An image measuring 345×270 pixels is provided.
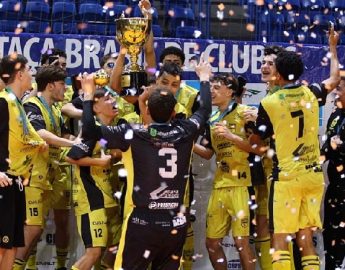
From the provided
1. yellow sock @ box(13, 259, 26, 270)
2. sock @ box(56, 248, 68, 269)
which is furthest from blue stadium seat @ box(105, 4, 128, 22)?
yellow sock @ box(13, 259, 26, 270)

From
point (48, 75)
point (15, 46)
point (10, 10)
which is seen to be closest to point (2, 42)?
point (15, 46)

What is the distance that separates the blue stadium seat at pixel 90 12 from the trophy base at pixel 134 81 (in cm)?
371

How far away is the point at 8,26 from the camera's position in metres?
10.7

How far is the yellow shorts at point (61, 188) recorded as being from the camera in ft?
25.8

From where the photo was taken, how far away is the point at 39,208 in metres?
7.53

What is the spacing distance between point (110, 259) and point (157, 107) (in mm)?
1898

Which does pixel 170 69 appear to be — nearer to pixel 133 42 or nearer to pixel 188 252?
pixel 133 42

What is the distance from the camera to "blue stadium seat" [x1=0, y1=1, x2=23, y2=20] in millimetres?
11016

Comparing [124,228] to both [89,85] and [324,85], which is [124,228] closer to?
[89,85]

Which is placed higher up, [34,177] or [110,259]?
[34,177]

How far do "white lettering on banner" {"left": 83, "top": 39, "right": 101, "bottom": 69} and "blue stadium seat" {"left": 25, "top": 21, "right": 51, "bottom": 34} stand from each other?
179 cm

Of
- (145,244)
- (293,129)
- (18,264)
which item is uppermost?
(293,129)

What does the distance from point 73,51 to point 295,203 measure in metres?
3.50

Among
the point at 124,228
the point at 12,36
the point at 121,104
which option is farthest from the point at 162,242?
the point at 12,36
